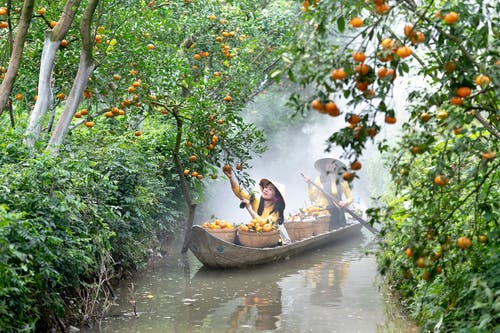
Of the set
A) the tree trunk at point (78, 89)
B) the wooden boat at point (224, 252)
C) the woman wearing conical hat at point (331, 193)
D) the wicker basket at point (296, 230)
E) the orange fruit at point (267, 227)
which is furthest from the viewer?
the woman wearing conical hat at point (331, 193)

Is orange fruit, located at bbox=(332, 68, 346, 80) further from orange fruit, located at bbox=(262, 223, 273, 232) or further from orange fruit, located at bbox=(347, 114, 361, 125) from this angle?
orange fruit, located at bbox=(262, 223, 273, 232)

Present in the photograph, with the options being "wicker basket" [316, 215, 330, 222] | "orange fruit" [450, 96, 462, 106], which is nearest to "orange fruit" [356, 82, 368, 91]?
"orange fruit" [450, 96, 462, 106]

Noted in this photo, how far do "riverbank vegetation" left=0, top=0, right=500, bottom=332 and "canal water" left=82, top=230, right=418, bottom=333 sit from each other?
0.45 m

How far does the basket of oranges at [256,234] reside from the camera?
477 inches

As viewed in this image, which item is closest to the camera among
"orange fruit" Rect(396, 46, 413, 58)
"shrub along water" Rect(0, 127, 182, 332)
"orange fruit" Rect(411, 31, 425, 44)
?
"orange fruit" Rect(396, 46, 413, 58)

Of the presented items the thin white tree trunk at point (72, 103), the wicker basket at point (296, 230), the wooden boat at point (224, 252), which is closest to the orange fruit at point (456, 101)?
the thin white tree trunk at point (72, 103)

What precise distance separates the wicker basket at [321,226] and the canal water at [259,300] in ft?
5.97

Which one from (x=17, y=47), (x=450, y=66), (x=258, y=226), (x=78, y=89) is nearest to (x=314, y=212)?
(x=258, y=226)

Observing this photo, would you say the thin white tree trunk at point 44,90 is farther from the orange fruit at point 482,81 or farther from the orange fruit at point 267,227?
the orange fruit at point 482,81

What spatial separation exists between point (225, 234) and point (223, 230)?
10cm

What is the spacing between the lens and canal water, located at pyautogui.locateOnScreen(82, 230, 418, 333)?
801cm

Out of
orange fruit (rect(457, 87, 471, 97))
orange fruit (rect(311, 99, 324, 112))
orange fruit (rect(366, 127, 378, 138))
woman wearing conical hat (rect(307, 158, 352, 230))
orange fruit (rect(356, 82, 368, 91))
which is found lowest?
orange fruit (rect(366, 127, 378, 138))

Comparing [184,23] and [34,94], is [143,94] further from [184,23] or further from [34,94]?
[184,23]

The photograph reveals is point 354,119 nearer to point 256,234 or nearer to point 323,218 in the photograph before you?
point 256,234
